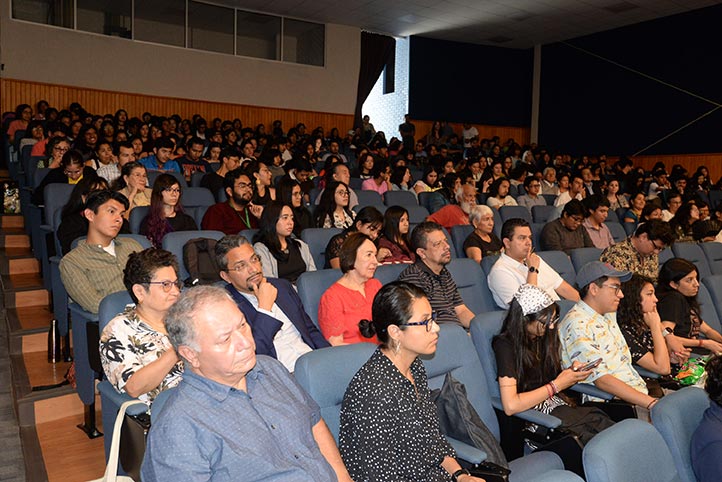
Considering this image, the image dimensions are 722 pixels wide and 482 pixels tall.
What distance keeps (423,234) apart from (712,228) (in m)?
4.06

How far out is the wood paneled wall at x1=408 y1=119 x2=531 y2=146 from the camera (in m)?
13.0

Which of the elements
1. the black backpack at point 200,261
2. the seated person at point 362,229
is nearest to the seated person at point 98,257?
the black backpack at point 200,261

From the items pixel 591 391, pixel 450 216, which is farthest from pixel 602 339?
pixel 450 216

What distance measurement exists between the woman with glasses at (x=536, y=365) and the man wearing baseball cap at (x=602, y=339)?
0.17m

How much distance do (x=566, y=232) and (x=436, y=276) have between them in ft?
7.71

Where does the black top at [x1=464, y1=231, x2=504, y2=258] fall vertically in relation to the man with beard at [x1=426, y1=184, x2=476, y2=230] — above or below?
below

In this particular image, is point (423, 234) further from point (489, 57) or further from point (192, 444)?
point (489, 57)

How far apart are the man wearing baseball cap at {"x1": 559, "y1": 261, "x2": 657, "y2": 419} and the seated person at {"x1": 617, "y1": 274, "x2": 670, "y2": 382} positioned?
0.32 m

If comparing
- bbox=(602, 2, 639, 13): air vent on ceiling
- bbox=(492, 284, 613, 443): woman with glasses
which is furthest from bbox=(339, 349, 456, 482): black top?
bbox=(602, 2, 639, 13): air vent on ceiling

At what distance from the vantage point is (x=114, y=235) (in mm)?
3082

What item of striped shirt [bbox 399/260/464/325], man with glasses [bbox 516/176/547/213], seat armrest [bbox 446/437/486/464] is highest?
man with glasses [bbox 516/176/547/213]

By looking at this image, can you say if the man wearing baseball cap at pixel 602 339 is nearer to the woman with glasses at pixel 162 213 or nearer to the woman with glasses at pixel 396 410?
the woman with glasses at pixel 396 410

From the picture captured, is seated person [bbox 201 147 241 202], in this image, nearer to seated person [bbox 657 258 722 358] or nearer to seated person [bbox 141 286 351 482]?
seated person [bbox 657 258 722 358]

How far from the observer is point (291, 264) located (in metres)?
3.65
